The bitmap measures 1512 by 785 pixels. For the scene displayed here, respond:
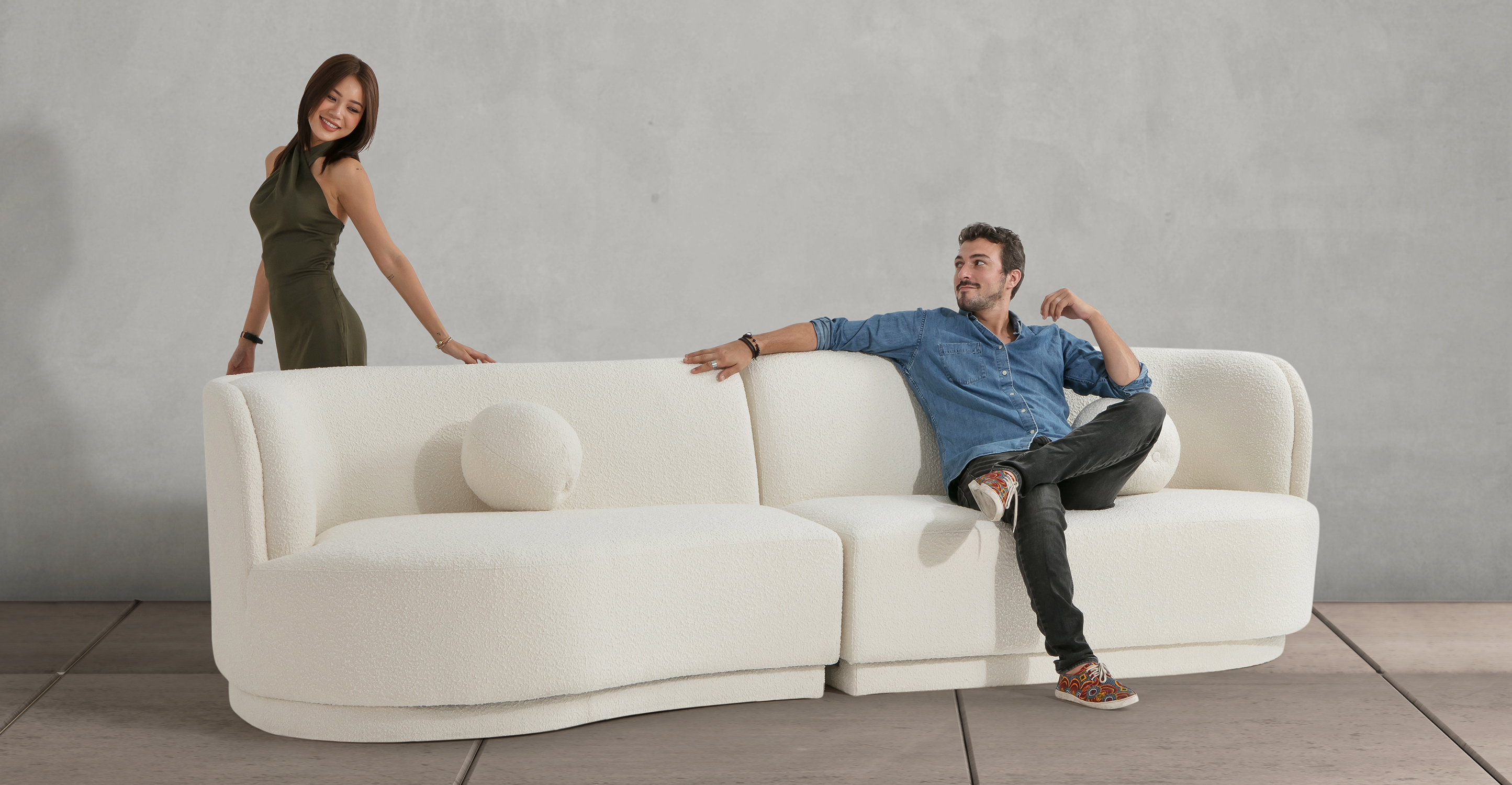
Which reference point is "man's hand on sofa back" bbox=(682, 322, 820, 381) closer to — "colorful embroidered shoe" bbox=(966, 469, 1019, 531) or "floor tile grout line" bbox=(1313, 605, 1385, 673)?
"colorful embroidered shoe" bbox=(966, 469, 1019, 531)

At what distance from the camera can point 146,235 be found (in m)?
3.55

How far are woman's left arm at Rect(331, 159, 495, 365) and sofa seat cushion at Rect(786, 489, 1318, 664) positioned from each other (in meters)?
1.00

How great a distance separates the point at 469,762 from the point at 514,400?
97 centimetres

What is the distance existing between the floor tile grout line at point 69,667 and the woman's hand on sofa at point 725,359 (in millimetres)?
1638

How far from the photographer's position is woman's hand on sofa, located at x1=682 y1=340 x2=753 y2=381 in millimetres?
3037

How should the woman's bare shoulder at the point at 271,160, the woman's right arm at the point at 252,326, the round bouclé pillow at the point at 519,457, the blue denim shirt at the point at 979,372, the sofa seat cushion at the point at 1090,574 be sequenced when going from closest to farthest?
the sofa seat cushion at the point at 1090,574 < the round bouclé pillow at the point at 519,457 < the blue denim shirt at the point at 979,372 < the woman's bare shoulder at the point at 271,160 < the woman's right arm at the point at 252,326

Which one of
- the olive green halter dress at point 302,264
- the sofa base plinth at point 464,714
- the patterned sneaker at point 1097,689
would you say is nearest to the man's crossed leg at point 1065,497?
the patterned sneaker at point 1097,689

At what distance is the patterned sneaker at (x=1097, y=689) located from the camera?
2.54m

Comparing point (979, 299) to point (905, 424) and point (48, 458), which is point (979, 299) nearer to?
point (905, 424)

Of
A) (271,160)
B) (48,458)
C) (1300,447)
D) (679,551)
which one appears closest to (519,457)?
(679,551)

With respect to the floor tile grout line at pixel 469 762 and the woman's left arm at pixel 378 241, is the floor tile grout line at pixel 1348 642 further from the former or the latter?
the woman's left arm at pixel 378 241

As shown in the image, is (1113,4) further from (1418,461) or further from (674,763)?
(674,763)

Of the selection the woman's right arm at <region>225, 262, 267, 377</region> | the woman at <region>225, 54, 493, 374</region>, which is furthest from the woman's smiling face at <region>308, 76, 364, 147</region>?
the woman's right arm at <region>225, 262, 267, 377</region>

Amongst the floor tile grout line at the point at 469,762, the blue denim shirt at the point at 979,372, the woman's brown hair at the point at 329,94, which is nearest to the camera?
the floor tile grout line at the point at 469,762
